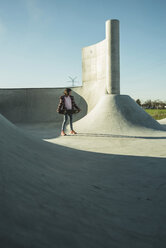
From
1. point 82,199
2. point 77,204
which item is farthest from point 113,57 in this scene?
point 77,204

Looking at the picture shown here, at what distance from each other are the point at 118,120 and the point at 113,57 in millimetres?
4051

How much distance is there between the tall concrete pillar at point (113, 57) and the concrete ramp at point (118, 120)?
101 centimetres

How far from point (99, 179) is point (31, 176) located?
1074mm

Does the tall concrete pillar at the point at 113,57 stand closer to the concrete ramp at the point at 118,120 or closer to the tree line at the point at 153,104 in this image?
the concrete ramp at the point at 118,120

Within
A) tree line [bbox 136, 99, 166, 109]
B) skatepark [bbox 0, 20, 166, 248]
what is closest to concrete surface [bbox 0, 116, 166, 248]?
skatepark [bbox 0, 20, 166, 248]

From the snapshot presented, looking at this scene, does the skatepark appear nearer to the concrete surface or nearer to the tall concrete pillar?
the concrete surface

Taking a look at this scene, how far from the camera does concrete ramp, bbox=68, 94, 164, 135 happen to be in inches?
331

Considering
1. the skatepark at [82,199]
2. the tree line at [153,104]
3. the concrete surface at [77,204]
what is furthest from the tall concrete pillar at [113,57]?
the tree line at [153,104]

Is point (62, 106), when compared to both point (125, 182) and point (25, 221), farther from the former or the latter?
point (25, 221)

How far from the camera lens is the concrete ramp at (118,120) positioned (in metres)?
8.41

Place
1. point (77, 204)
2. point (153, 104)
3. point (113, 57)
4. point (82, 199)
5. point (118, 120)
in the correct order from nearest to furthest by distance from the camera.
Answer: point (77, 204) → point (82, 199) → point (118, 120) → point (113, 57) → point (153, 104)

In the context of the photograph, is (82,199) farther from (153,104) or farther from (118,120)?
(153,104)

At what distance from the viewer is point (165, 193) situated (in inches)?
96.3

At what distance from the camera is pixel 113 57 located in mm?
10930
